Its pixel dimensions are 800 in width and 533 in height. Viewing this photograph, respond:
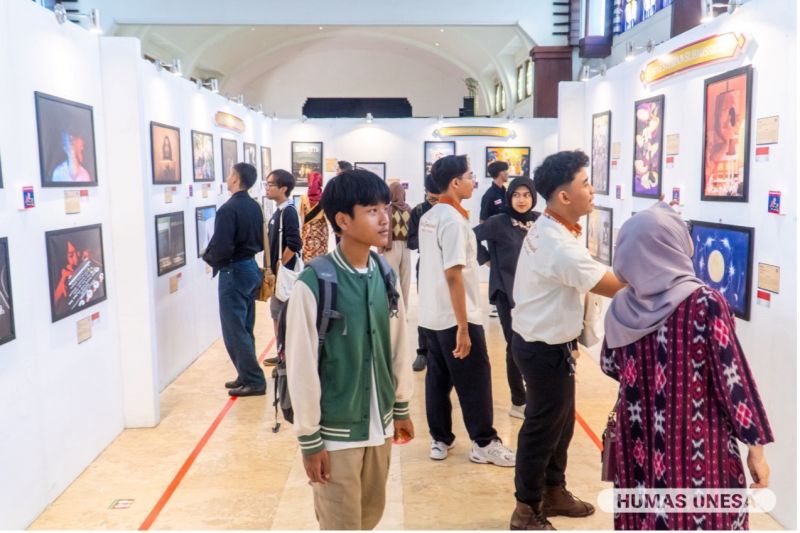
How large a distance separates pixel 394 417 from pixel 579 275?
3.30 ft

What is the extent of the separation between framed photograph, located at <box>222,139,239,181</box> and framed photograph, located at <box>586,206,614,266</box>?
4.08 metres

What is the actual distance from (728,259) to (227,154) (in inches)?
226

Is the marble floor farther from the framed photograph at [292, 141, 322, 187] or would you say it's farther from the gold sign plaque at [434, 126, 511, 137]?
the gold sign plaque at [434, 126, 511, 137]

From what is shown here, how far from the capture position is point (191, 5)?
12.0m

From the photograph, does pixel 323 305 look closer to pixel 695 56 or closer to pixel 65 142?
pixel 65 142

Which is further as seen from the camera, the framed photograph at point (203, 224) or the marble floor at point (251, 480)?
the framed photograph at point (203, 224)

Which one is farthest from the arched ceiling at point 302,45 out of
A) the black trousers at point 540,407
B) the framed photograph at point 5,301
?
the framed photograph at point 5,301

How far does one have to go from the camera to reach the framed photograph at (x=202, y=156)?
270 inches

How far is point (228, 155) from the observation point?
813 centimetres

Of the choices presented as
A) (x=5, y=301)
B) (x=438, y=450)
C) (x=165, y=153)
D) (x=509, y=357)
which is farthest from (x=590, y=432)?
(x=165, y=153)

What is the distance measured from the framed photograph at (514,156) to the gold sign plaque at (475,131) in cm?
23

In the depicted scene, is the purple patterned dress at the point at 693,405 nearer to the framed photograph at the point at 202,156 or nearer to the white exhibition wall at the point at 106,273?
the white exhibition wall at the point at 106,273

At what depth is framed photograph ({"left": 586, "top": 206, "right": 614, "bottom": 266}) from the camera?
639 centimetres

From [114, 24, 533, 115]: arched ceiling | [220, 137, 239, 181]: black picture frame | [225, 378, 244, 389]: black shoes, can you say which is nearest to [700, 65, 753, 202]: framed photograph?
[225, 378, 244, 389]: black shoes
